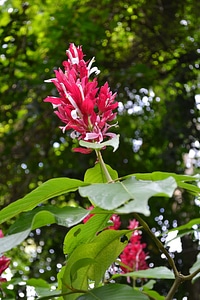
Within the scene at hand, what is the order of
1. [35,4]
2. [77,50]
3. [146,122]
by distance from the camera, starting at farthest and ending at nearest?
[146,122] → [35,4] → [77,50]

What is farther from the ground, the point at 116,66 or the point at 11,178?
the point at 116,66

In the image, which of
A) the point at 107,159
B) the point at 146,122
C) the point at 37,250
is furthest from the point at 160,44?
the point at 37,250

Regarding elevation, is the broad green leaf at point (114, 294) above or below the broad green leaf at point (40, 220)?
below

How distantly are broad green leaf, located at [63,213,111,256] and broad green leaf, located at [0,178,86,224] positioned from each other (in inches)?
6.1

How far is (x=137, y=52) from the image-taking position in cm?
481

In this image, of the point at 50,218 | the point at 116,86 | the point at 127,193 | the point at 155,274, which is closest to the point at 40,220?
the point at 50,218

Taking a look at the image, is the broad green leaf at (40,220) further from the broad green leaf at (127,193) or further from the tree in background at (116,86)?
the tree in background at (116,86)

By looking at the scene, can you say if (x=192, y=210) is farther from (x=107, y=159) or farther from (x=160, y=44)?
(x=160, y=44)

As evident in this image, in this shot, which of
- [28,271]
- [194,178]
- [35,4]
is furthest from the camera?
[35,4]

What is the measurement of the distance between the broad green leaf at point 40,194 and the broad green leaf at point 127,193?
0.23 ft

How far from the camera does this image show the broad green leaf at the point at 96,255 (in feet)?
3.52

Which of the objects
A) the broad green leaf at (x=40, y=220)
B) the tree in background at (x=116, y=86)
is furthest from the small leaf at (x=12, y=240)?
the tree in background at (x=116, y=86)

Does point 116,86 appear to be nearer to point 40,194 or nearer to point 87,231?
point 87,231

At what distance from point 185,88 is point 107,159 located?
91 centimetres
